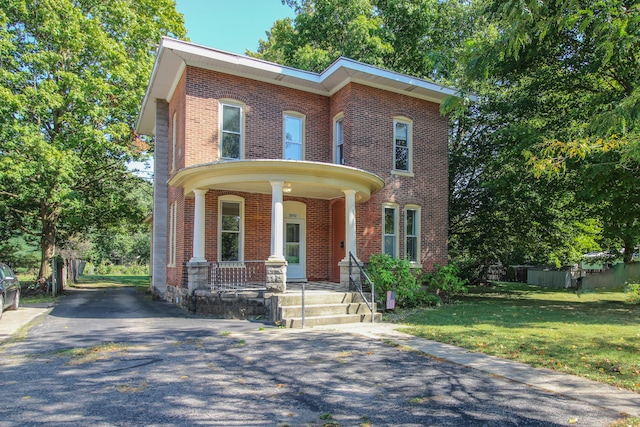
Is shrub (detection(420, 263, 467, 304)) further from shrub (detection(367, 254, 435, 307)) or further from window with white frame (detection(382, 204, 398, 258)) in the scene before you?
shrub (detection(367, 254, 435, 307))

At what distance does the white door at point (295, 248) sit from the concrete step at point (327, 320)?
387 centimetres

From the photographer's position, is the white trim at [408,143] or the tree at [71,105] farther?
the tree at [71,105]

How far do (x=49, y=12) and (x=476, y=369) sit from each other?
19.4m

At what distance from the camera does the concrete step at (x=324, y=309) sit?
9.44 meters

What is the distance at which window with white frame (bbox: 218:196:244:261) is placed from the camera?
12.7m

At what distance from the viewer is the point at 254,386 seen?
5145mm

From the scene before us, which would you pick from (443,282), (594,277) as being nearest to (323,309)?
(443,282)

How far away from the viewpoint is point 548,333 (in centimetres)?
848

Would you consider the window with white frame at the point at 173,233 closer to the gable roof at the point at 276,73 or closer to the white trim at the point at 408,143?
the gable roof at the point at 276,73

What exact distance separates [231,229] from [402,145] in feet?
20.6

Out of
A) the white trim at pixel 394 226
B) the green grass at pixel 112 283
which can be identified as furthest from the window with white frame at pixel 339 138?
the green grass at pixel 112 283

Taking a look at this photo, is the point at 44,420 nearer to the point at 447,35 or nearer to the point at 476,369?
the point at 476,369

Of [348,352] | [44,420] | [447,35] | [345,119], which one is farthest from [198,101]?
[447,35]

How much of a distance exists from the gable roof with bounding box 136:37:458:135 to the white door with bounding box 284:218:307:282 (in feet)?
14.6
